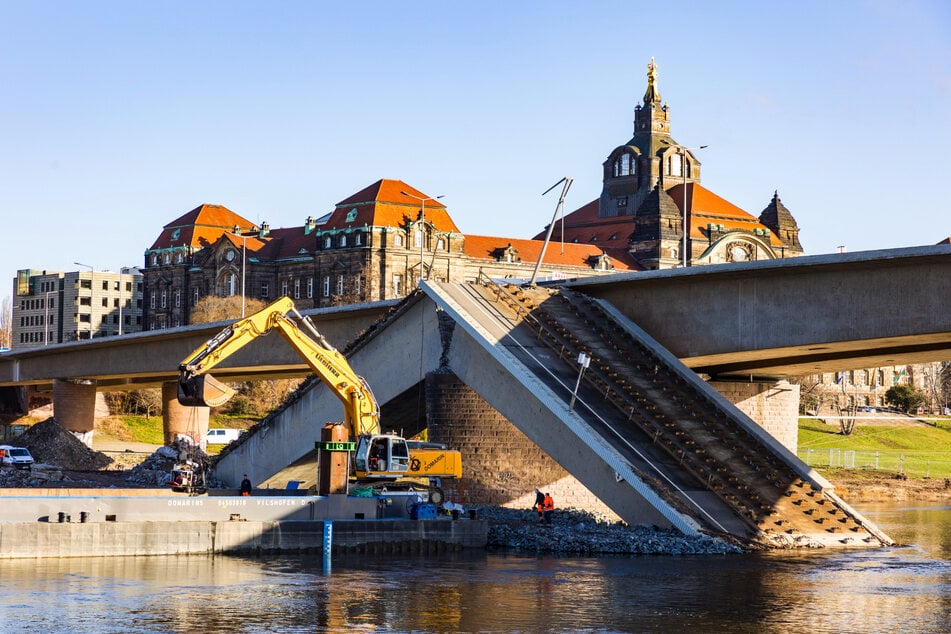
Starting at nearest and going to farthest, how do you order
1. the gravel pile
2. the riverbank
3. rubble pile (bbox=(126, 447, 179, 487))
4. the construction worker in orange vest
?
the gravel pile
the construction worker in orange vest
rubble pile (bbox=(126, 447, 179, 487))
the riverbank

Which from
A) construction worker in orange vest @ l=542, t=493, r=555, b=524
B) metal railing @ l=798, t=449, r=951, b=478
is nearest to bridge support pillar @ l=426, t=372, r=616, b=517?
construction worker in orange vest @ l=542, t=493, r=555, b=524

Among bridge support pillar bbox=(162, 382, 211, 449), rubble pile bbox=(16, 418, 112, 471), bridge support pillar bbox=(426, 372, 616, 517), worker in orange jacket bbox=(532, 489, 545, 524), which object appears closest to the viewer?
worker in orange jacket bbox=(532, 489, 545, 524)

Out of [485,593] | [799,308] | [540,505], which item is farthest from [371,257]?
[485,593]

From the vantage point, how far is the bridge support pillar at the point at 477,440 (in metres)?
55.2

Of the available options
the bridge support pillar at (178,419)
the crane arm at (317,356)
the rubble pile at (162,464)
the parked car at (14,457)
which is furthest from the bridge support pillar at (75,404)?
the crane arm at (317,356)

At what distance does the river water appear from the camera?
104ft

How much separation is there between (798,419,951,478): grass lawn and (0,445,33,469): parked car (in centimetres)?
5260

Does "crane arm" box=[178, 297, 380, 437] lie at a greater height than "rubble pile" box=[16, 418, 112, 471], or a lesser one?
greater

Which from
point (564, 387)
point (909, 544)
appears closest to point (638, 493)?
point (564, 387)

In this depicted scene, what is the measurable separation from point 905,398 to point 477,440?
112202mm

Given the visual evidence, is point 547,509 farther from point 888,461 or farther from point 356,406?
point 888,461

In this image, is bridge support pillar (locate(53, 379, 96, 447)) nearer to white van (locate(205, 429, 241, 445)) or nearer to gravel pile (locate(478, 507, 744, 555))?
white van (locate(205, 429, 241, 445))

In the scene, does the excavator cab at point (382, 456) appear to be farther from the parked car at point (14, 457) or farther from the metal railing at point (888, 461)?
the metal railing at point (888, 461)

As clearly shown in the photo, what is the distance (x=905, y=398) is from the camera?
157875mm
